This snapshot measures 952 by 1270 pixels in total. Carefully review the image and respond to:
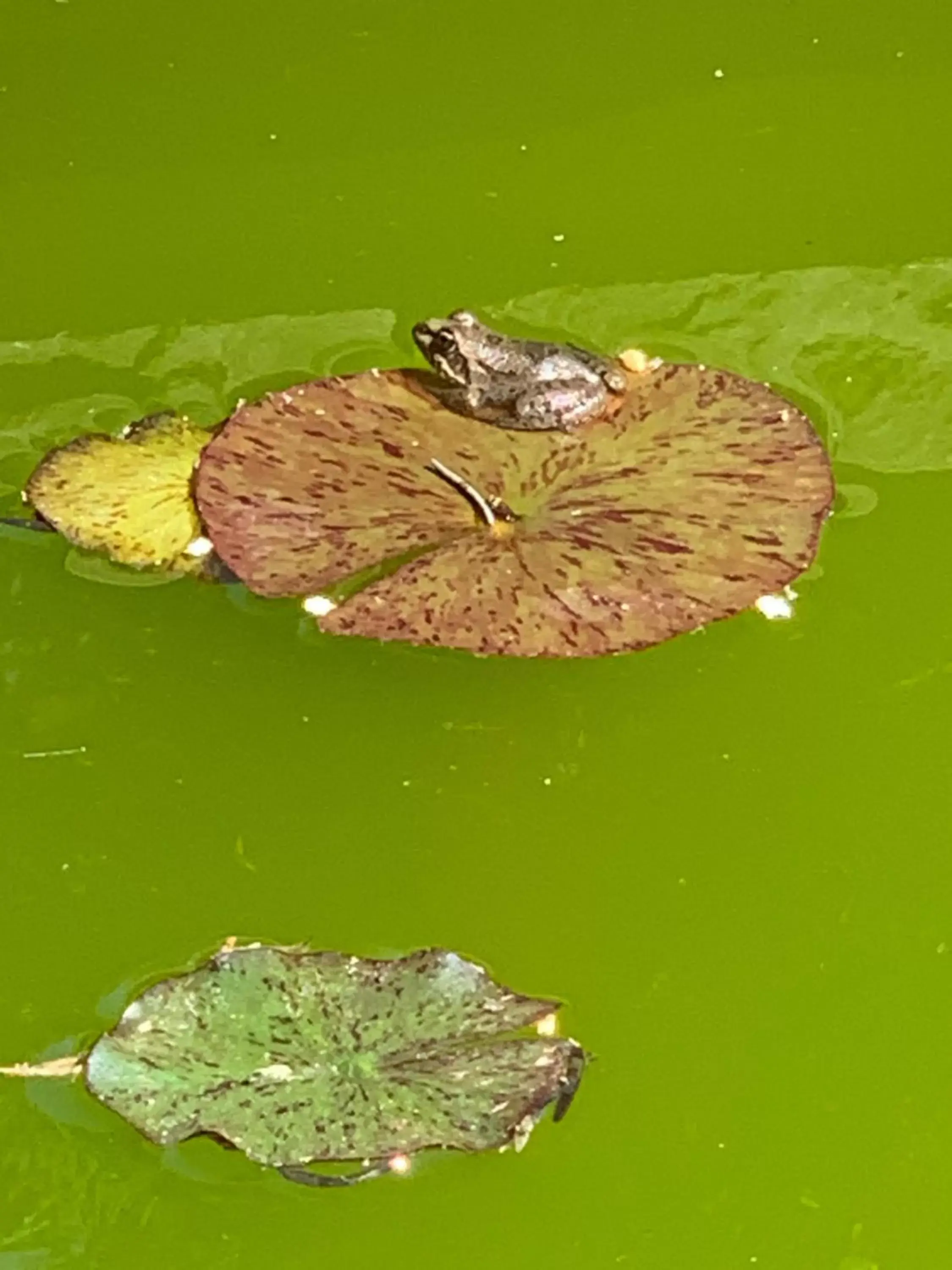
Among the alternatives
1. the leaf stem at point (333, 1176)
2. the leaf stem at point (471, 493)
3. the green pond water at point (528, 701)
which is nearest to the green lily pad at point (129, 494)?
the green pond water at point (528, 701)

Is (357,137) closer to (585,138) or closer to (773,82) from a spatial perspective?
(585,138)

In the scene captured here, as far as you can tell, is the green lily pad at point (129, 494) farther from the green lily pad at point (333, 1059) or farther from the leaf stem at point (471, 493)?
the green lily pad at point (333, 1059)

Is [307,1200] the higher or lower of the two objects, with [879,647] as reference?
lower

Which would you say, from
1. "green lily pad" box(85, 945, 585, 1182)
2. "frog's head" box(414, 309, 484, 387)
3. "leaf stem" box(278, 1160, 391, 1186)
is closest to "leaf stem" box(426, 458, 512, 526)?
"frog's head" box(414, 309, 484, 387)

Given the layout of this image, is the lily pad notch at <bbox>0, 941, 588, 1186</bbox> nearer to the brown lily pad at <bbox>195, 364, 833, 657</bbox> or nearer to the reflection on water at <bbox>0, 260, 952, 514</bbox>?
the brown lily pad at <bbox>195, 364, 833, 657</bbox>

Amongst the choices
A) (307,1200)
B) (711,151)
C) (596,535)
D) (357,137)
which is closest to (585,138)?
(711,151)

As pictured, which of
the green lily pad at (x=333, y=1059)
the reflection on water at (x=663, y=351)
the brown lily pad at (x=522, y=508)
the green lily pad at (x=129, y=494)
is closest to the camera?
the green lily pad at (x=333, y=1059)
